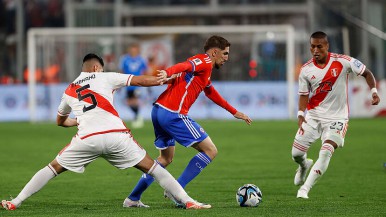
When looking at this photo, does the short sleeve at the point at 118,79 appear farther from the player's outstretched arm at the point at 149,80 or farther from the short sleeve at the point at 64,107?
the short sleeve at the point at 64,107

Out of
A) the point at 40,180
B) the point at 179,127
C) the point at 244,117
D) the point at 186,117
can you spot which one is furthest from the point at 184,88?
the point at 40,180

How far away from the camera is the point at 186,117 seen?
438 inches

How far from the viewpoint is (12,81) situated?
117 ft

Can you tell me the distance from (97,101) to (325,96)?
12.0 feet

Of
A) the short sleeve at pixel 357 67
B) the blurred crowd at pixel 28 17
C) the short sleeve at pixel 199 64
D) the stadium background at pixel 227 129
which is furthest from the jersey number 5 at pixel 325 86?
the blurred crowd at pixel 28 17

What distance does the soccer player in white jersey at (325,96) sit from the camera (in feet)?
41.0

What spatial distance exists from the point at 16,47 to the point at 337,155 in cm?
2243

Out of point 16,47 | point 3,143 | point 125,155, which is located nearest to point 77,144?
A: point 125,155

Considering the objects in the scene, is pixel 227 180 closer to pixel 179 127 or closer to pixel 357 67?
pixel 357 67

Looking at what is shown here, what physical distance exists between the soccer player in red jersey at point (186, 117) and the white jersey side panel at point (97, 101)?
35.4 inches

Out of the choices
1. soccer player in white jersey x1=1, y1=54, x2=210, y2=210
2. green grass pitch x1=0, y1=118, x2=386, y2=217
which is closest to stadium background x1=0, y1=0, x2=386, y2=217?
green grass pitch x1=0, y1=118, x2=386, y2=217

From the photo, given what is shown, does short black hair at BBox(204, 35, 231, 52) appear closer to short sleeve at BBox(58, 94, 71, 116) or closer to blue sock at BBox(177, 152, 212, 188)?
blue sock at BBox(177, 152, 212, 188)

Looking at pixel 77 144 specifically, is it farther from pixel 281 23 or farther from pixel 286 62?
pixel 281 23

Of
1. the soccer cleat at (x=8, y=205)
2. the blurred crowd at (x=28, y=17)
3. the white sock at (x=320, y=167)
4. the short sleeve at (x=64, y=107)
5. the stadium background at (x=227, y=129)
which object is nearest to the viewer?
the short sleeve at (x=64, y=107)
